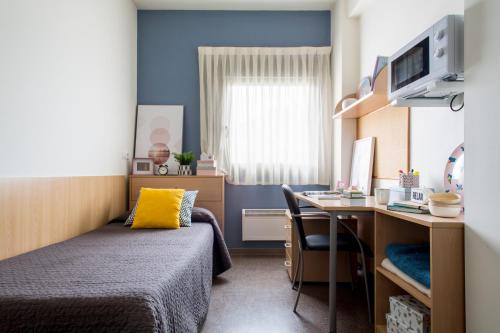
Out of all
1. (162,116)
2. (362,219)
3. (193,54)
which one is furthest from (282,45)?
(362,219)

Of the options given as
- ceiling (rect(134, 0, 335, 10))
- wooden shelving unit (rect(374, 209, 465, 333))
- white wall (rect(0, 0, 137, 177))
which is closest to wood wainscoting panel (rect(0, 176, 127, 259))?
white wall (rect(0, 0, 137, 177))

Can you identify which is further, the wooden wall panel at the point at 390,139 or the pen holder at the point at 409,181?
the wooden wall panel at the point at 390,139

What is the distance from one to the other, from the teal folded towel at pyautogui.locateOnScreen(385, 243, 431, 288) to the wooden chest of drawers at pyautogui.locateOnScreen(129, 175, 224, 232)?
1.95 meters

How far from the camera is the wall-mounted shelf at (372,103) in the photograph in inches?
82.5

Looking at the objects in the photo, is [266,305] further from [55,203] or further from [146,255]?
[55,203]

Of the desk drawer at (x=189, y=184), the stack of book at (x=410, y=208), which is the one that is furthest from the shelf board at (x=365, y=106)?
the desk drawer at (x=189, y=184)

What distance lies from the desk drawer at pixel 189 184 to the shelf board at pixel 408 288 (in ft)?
6.42

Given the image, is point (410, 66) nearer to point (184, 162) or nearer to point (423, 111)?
point (423, 111)

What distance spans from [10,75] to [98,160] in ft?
3.66

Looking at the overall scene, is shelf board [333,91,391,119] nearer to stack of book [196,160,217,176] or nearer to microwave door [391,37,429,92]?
microwave door [391,37,429,92]

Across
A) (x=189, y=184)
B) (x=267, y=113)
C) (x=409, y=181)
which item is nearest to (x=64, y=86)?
(x=189, y=184)

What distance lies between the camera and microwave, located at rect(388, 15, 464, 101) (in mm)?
1278

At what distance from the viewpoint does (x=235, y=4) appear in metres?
3.48

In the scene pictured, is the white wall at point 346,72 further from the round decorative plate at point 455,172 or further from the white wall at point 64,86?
the white wall at point 64,86
